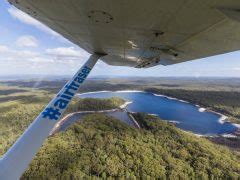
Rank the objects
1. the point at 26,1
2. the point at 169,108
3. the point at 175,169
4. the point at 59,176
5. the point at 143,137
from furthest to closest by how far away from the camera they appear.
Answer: the point at 169,108 < the point at 143,137 < the point at 175,169 < the point at 59,176 < the point at 26,1

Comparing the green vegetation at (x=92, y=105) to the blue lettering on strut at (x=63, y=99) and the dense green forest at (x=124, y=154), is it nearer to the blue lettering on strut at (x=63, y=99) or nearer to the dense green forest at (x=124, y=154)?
the dense green forest at (x=124, y=154)

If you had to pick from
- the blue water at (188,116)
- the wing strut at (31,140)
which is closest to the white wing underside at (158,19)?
the wing strut at (31,140)

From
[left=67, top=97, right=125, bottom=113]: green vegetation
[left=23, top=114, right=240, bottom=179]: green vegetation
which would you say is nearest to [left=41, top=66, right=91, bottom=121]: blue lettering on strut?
[left=23, top=114, right=240, bottom=179]: green vegetation

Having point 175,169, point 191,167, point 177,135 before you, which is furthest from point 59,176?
point 177,135

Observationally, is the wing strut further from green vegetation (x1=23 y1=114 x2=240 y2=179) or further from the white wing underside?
green vegetation (x1=23 y1=114 x2=240 y2=179)

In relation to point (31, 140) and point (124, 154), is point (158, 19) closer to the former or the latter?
point (31, 140)

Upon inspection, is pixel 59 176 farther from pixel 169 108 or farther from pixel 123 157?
pixel 169 108
